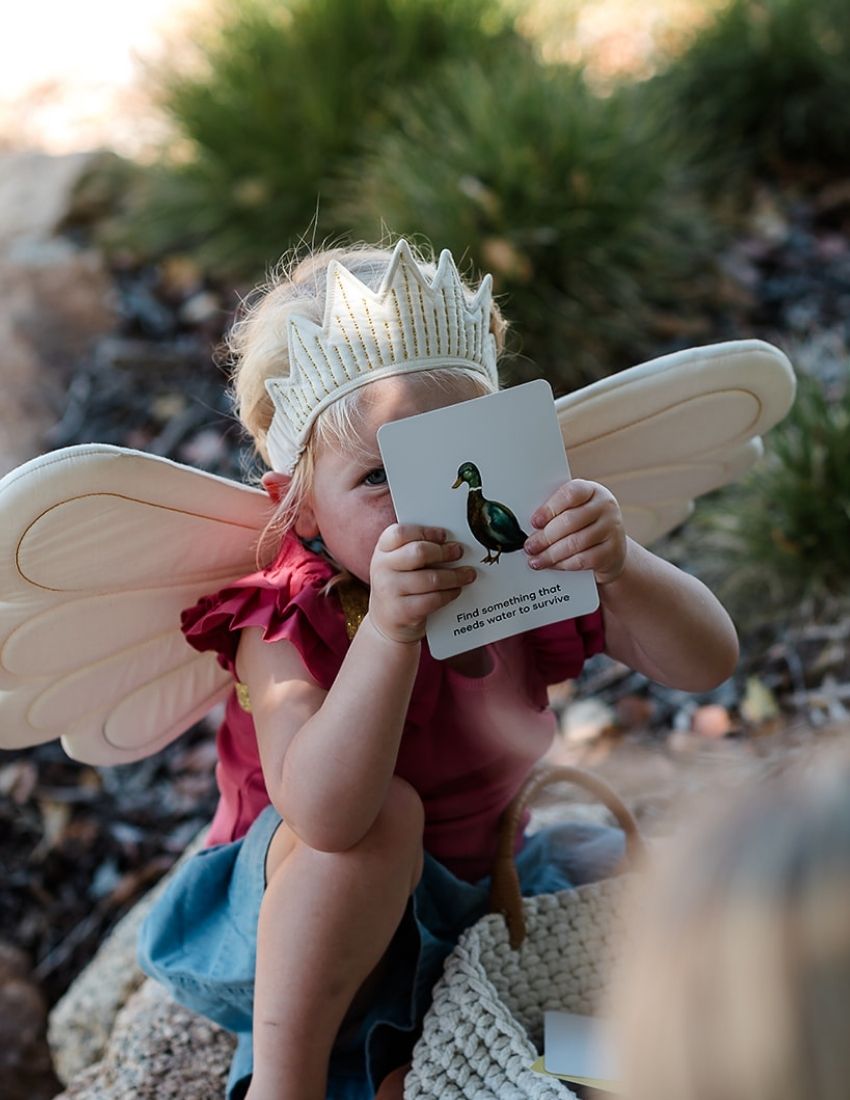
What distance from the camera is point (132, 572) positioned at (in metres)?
1.50

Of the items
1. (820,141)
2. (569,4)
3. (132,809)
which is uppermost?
(569,4)

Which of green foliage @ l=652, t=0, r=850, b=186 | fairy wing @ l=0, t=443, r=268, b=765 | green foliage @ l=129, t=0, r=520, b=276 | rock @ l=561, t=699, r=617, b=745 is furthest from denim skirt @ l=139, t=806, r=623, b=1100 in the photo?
green foliage @ l=652, t=0, r=850, b=186

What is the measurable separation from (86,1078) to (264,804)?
556mm

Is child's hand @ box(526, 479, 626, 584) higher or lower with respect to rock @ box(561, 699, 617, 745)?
higher

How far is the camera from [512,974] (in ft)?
5.01

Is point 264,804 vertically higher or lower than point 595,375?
higher

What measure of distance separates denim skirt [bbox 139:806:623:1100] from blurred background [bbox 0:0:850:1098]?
0.74 meters

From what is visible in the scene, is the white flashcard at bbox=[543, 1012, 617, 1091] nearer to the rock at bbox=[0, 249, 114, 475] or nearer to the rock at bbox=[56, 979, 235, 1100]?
the rock at bbox=[56, 979, 235, 1100]

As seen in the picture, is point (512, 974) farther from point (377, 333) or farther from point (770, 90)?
point (770, 90)

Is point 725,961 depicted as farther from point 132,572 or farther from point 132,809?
point 132,809

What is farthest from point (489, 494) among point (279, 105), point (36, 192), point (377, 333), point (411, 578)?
point (36, 192)

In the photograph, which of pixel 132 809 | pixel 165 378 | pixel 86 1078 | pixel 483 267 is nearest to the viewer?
pixel 86 1078

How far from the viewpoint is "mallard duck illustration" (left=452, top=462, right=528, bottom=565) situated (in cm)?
131

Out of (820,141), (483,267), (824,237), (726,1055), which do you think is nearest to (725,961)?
(726,1055)
